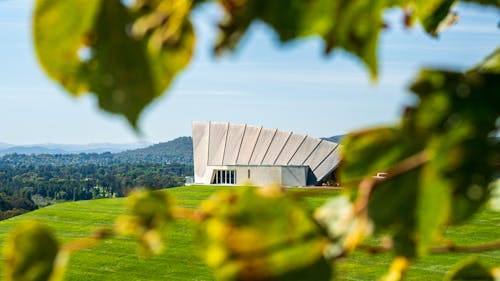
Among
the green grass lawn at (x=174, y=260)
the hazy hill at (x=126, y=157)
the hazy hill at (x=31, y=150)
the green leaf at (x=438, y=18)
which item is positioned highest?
the hazy hill at (x=31, y=150)

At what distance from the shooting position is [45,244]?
22cm

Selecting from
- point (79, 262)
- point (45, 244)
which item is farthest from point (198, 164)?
point (45, 244)

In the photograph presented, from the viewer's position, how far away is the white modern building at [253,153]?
16.7m

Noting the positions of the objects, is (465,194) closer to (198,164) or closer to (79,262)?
(79,262)

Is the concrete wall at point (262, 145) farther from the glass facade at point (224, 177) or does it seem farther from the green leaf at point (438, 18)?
the green leaf at point (438, 18)

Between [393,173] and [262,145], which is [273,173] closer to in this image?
[262,145]

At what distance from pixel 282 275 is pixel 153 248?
0.05 meters

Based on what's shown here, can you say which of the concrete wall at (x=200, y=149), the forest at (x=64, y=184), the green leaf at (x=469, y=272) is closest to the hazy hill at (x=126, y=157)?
the forest at (x=64, y=184)

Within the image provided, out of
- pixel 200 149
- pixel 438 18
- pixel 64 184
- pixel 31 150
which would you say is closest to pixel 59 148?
pixel 31 150

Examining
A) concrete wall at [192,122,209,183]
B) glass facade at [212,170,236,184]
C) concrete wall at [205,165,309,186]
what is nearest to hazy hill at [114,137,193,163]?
concrete wall at [192,122,209,183]

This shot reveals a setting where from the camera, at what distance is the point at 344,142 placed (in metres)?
0.21

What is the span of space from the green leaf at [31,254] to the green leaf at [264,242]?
7cm

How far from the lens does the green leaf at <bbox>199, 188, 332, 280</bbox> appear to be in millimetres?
167

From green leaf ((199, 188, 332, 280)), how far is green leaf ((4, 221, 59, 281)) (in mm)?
68
